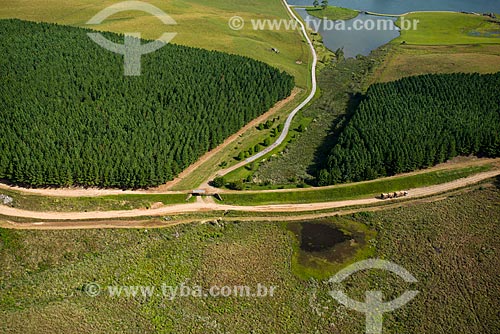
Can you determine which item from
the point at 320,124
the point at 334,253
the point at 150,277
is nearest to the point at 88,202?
the point at 150,277

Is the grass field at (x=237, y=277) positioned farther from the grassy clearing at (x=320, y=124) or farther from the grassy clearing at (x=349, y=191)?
the grassy clearing at (x=320, y=124)

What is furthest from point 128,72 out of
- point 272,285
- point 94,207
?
point 272,285

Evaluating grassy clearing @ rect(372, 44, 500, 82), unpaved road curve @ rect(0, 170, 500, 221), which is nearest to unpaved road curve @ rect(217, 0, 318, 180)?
unpaved road curve @ rect(0, 170, 500, 221)

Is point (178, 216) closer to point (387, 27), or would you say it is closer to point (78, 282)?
point (78, 282)

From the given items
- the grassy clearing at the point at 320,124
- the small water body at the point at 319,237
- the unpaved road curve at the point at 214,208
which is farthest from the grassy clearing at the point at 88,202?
the small water body at the point at 319,237

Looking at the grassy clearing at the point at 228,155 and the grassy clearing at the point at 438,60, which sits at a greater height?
the grassy clearing at the point at 438,60
